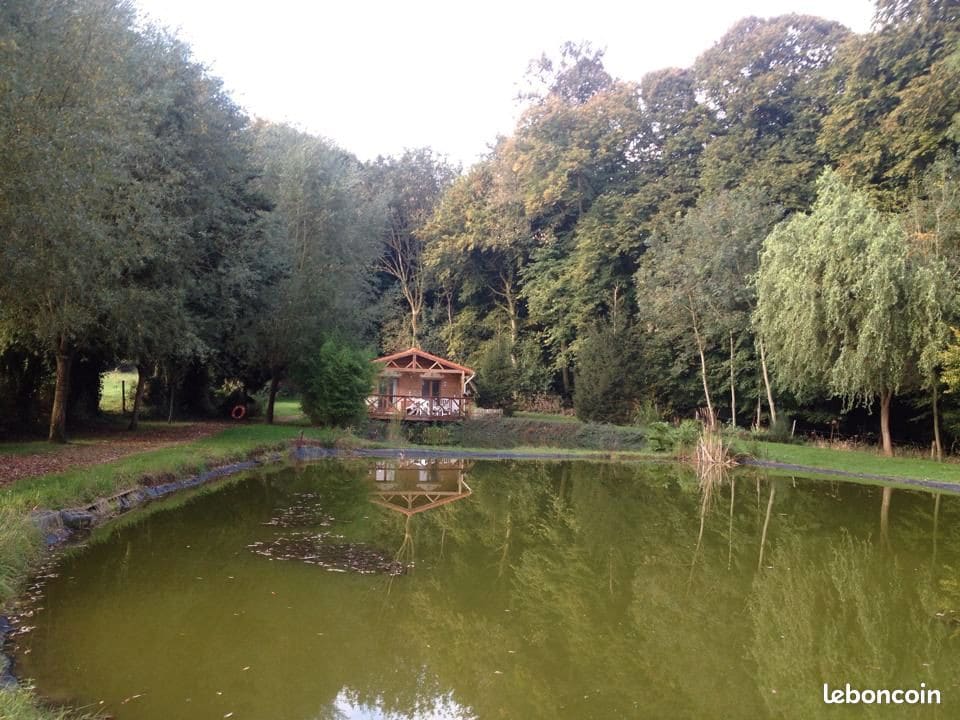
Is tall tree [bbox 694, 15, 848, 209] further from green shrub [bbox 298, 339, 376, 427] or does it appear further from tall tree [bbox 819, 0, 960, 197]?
green shrub [bbox 298, 339, 376, 427]

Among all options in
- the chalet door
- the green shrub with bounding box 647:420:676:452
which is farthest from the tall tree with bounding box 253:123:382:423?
the green shrub with bounding box 647:420:676:452

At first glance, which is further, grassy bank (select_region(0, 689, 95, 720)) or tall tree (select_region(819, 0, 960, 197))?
tall tree (select_region(819, 0, 960, 197))

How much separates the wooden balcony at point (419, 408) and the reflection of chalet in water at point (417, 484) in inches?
371

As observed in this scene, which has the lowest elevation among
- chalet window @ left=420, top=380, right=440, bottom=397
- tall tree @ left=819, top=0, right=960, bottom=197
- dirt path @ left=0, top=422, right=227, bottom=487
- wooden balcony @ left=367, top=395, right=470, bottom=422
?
dirt path @ left=0, top=422, right=227, bottom=487

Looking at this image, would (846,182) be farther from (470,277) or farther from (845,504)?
(470,277)

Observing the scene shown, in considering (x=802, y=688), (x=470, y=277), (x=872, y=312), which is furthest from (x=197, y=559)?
(x=470, y=277)

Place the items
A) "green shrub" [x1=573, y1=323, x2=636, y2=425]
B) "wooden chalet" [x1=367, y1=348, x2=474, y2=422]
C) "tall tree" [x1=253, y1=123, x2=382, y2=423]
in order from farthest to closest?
"wooden chalet" [x1=367, y1=348, x2=474, y2=422] → "green shrub" [x1=573, y1=323, x2=636, y2=425] → "tall tree" [x1=253, y1=123, x2=382, y2=423]

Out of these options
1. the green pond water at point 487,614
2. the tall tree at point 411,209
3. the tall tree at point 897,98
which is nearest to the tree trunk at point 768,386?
the tall tree at point 897,98

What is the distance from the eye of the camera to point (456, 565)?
9.07 m

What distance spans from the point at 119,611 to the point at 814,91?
1253 inches

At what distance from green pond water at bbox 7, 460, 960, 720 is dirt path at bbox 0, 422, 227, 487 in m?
2.21

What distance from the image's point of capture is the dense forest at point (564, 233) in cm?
1245

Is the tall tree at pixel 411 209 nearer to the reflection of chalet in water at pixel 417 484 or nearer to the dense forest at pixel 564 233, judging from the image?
the dense forest at pixel 564 233

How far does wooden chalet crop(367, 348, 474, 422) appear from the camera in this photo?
3081 cm
